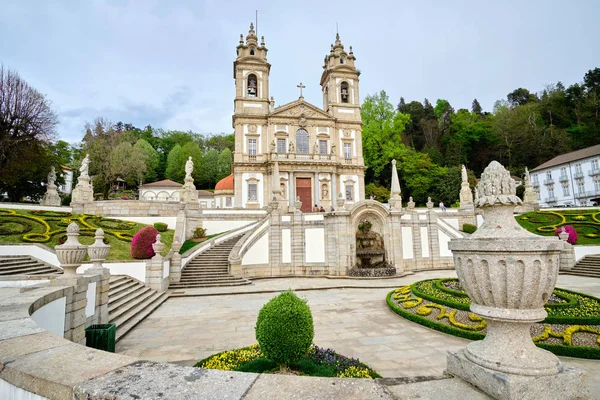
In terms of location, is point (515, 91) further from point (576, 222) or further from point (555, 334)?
point (555, 334)

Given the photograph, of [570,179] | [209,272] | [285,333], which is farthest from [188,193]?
[570,179]

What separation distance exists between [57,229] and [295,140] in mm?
23933

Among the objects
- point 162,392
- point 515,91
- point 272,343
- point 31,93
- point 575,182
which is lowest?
point 272,343

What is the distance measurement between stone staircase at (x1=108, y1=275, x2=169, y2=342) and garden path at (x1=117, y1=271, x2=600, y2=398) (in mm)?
294

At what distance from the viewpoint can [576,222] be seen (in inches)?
Result: 981

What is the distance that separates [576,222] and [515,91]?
66.7 meters

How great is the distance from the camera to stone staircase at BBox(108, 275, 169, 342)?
9016 mm

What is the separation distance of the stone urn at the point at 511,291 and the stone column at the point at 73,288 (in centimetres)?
701

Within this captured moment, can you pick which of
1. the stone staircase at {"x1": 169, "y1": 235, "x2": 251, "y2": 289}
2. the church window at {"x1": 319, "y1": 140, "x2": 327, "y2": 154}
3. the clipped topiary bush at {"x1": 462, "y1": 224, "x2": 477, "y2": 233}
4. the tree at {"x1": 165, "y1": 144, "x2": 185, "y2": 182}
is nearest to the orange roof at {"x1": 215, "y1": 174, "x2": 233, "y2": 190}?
the church window at {"x1": 319, "y1": 140, "x2": 327, "y2": 154}

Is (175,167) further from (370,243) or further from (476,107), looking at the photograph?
(476,107)

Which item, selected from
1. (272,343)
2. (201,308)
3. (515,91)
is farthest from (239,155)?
(515,91)

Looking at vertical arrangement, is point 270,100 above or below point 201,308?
above

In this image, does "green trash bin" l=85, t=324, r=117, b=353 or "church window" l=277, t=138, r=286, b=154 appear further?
"church window" l=277, t=138, r=286, b=154

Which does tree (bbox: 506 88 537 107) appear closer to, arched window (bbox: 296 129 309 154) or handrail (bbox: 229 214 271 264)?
arched window (bbox: 296 129 309 154)
